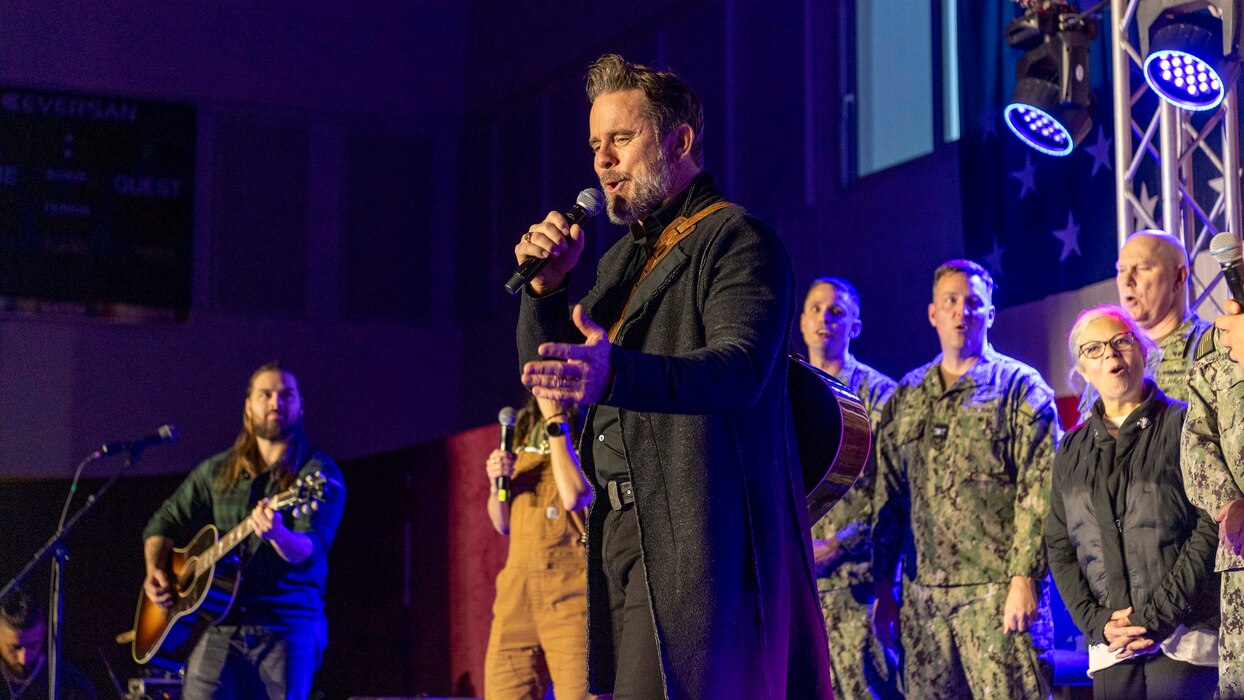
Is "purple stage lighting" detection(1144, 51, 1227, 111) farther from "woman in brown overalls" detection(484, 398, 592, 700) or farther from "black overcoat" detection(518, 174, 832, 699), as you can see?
"black overcoat" detection(518, 174, 832, 699)

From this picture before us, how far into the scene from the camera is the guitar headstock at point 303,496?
18.4 feet

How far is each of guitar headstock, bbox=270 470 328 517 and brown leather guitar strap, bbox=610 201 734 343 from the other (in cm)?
338

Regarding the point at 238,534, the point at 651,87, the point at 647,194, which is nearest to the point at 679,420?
the point at 647,194

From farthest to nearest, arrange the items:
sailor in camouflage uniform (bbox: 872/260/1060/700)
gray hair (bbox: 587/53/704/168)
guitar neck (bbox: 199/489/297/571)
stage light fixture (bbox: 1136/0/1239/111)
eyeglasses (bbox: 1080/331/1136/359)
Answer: guitar neck (bbox: 199/489/297/571) < stage light fixture (bbox: 1136/0/1239/111) < sailor in camouflage uniform (bbox: 872/260/1060/700) < eyeglasses (bbox: 1080/331/1136/359) < gray hair (bbox: 587/53/704/168)

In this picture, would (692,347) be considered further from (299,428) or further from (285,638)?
(299,428)

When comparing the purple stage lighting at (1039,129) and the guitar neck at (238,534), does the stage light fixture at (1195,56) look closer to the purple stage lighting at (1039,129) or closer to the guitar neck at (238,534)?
the purple stage lighting at (1039,129)

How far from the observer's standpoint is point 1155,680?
3758 mm

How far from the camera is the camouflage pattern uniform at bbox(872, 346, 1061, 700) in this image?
4500 millimetres

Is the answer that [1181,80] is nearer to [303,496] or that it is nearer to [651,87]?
[651,87]

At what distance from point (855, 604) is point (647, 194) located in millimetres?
3021

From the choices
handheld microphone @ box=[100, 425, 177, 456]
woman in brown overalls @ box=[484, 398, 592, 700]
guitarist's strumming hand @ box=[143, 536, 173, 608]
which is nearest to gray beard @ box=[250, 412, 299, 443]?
Answer: handheld microphone @ box=[100, 425, 177, 456]

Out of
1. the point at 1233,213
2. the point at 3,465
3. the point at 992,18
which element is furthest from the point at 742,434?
the point at 3,465

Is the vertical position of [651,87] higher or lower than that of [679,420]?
higher

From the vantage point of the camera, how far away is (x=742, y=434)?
225 cm
